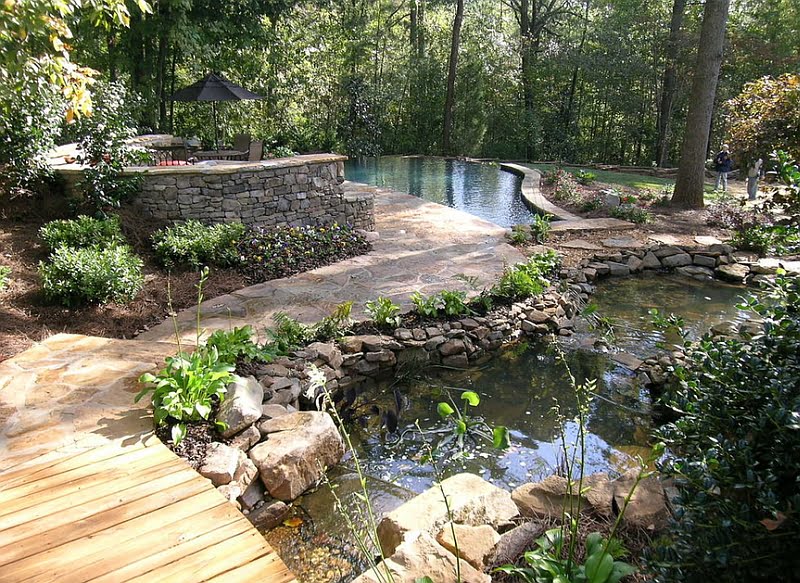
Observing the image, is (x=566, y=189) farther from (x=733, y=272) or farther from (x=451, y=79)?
(x=451, y=79)

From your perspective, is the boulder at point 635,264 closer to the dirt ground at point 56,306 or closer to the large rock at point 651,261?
the large rock at point 651,261

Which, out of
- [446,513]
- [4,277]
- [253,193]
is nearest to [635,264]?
[253,193]

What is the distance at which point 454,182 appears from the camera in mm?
13594

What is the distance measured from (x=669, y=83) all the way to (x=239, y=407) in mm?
15858

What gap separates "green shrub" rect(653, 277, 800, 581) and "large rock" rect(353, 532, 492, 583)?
721 millimetres

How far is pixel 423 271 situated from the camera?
646 centimetres

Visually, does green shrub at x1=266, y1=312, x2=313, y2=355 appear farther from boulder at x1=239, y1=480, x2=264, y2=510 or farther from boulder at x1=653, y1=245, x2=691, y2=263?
boulder at x1=653, y1=245, x2=691, y2=263

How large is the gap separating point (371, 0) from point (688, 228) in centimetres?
1706

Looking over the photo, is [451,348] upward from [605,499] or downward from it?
downward

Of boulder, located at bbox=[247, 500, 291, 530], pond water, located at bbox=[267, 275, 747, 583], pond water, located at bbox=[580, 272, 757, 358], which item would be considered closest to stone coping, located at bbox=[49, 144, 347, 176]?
pond water, located at bbox=[267, 275, 747, 583]

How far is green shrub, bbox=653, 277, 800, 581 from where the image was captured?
154 cm

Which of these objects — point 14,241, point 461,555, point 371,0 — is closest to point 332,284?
point 14,241

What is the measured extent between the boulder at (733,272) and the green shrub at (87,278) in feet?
22.1

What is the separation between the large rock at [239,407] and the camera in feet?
11.0
